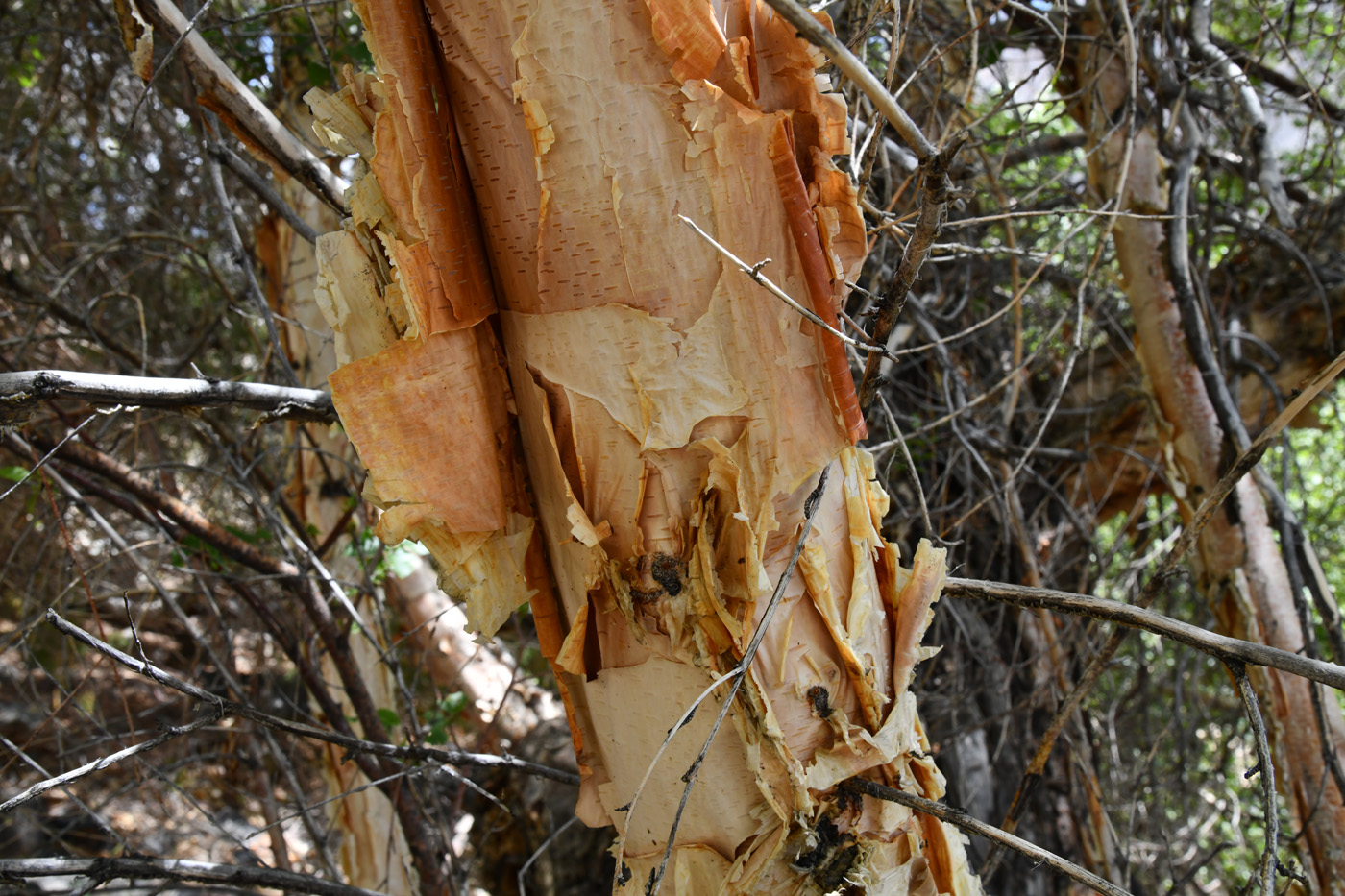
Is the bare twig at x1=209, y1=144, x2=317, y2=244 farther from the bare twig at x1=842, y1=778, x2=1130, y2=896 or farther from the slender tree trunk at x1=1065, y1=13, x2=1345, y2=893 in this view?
the slender tree trunk at x1=1065, y1=13, x2=1345, y2=893

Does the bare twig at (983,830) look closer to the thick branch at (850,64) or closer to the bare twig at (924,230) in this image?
the bare twig at (924,230)

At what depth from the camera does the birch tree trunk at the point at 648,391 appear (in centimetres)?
68

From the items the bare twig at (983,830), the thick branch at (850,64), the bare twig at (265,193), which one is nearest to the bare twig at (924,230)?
the thick branch at (850,64)

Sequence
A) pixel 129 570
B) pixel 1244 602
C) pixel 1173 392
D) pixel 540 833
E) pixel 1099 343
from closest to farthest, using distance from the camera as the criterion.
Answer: pixel 1244 602 → pixel 1173 392 → pixel 1099 343 → pixel 540 833 → pixel 129 570

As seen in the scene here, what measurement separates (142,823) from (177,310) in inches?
94.7

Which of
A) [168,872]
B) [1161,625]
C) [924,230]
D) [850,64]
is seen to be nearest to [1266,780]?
[1161,625]

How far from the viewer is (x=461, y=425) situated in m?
0.78

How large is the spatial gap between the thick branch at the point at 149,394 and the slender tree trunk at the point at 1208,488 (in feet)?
4.64

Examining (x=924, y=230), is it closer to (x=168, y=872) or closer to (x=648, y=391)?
(x=648, y=391)

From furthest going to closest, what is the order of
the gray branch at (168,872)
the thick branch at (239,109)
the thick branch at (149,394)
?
the thick branch at (239,109) → the gray branch at (168,872) → the thick branch at (149,394)

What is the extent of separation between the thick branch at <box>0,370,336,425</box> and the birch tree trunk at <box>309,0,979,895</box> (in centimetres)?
24

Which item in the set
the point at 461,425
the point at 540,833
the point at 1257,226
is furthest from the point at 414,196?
the point at 540,833

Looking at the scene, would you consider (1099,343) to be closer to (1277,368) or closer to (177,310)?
(1277,368)

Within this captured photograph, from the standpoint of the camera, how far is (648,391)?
71cm
